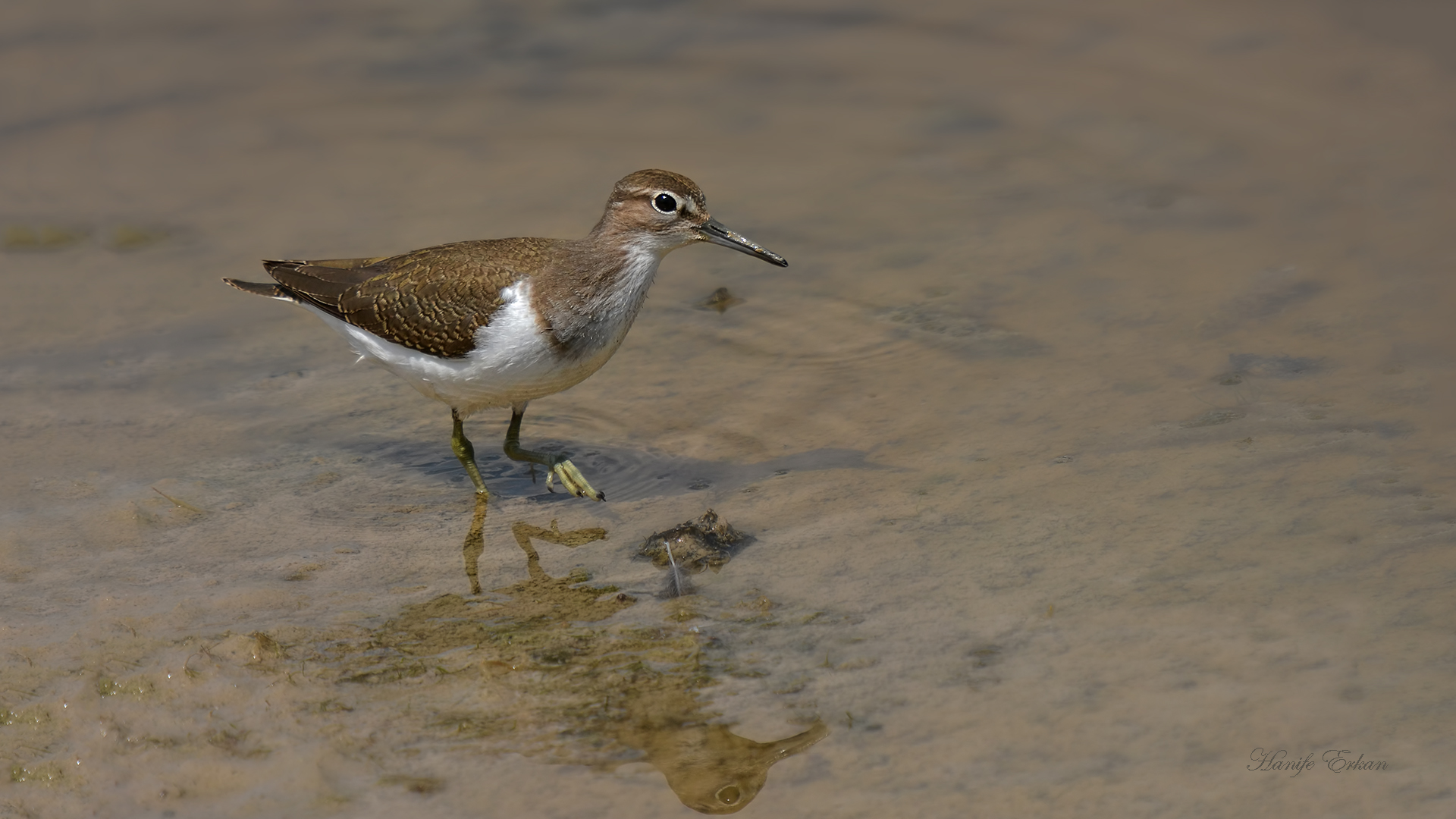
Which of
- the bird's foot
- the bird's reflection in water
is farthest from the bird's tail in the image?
the bird's reflection in water

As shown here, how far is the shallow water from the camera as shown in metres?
5.22

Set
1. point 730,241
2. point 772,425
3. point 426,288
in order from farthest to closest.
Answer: point 772,425 → point 730,241 → point 426,288

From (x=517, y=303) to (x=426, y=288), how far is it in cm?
62

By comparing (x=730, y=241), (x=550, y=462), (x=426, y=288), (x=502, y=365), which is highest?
(x=730, y=241)

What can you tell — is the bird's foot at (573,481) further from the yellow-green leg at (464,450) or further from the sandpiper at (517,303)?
the yellow-green leg at (464,450)

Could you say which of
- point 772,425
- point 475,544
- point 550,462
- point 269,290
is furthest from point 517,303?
point 269,290

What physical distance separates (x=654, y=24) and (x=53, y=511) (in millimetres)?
8137

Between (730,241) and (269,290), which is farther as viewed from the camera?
(269,290)

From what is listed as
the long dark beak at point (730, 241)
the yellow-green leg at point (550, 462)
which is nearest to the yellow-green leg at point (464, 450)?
the yellow-green leg at point (550, 462)

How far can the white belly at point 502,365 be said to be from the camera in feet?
23.3

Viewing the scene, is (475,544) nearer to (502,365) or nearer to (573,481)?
(573,481)

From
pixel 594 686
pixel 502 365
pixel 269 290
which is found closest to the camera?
pixel 594 686

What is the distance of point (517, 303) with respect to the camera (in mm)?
7176

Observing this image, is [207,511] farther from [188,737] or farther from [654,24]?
[654,24]
